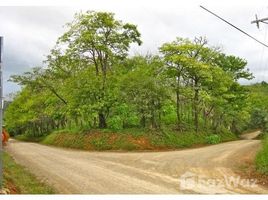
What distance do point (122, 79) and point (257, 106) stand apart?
33.3 meters

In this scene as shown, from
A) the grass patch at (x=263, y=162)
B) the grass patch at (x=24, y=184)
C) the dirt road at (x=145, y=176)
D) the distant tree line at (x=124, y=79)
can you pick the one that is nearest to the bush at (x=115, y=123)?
the distant tree line at (x=124, y=79)

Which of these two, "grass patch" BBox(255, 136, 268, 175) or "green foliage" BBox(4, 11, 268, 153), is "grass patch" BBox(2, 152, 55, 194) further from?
"green foliage" BBox(4, 11, 268, 153)

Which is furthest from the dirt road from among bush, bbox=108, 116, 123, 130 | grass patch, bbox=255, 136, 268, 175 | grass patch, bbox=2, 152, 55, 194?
bush, bbox=108, 116, 123, 130

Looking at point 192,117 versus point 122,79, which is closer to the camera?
point 122,79

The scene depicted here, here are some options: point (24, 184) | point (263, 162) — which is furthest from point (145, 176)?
point (263, 162)

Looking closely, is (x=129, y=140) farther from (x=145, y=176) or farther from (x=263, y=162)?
(x=145, y=176)

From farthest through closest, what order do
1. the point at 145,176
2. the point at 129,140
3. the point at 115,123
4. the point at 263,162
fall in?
1. the point at 115,123
2. the point at 129,140
3. the point at 263,162
4. the point at 145,176

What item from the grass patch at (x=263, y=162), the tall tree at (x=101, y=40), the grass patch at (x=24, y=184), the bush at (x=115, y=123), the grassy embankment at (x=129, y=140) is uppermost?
the tall tree at (x=101, y=40)

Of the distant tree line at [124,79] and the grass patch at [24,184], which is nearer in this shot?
the grass patch at [24,184]

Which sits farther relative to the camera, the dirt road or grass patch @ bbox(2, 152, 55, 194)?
the dirt road

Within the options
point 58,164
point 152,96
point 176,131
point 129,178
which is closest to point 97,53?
point 152,96

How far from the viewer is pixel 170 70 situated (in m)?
35.2

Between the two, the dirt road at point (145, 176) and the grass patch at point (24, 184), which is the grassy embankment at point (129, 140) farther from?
the grass patch at point (24, 184)
